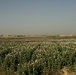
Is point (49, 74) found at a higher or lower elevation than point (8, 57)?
lower

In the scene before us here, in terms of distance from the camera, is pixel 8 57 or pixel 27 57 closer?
pixel 8 57

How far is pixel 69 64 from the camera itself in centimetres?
1286

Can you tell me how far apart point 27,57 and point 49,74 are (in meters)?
3.77

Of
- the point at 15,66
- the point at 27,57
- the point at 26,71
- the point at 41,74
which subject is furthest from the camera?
the point at 27,57

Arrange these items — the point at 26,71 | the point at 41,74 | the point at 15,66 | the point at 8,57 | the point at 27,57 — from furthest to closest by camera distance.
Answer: the point at 27,57 < the point at 8,57 < the point at 15,66 < the point at 41,74 < the point at 26,71

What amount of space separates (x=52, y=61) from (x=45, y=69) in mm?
1012

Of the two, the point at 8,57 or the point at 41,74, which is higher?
the point at 8,57

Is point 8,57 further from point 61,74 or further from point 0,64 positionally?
point 61,74

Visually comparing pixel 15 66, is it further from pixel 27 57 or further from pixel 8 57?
pixel 27 57

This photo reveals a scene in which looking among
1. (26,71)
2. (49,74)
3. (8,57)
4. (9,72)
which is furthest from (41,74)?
(8,57)

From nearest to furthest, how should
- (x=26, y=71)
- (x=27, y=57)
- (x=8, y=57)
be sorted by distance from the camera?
(x=26, y=71), (x=8, y=57), (x=27, y=57)

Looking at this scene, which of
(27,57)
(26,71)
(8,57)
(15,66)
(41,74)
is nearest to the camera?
(26,71)

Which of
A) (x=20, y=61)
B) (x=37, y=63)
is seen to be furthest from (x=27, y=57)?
(x=37, y=63)

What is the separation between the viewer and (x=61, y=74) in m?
11.6
